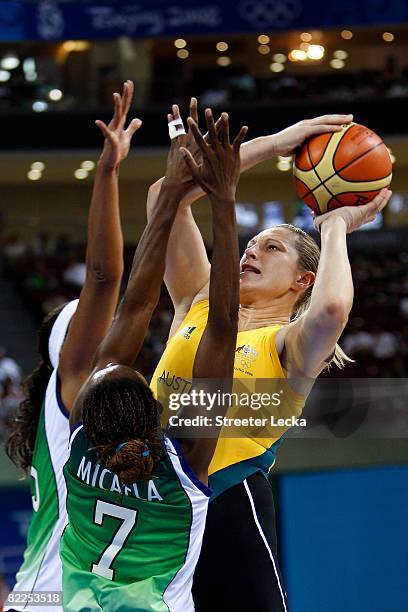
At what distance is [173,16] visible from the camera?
1786cm

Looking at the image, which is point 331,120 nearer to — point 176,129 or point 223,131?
point 176,129

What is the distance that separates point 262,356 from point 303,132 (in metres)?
0.74

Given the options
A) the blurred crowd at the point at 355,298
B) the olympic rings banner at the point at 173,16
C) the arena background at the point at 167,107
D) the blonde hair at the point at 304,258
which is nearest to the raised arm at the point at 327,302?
the blonde hair at the point at 304,258

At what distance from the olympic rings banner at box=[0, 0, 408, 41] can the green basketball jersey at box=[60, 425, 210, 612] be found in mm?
15848

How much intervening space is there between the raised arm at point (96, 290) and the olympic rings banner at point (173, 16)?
49.1 feet

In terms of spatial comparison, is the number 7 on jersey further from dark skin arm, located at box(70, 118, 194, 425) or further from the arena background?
the arena background

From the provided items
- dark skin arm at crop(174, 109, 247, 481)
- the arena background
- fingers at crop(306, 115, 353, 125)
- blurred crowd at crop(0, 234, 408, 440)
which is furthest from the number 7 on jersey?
blurred crowd at crop(0, 234, 408, 440)

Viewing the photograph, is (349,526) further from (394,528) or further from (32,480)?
(32,480)

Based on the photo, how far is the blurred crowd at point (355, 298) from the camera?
13.7m

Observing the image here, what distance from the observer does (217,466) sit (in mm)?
3203

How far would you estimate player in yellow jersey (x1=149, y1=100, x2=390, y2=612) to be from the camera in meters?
3.00

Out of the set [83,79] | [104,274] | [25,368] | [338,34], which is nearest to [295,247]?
[104,274]

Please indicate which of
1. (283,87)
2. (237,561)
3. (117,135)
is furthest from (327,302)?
(283,87)

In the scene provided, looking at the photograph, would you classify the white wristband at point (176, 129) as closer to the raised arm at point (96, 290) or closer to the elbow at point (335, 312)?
the raised arm at point (96, 290)
